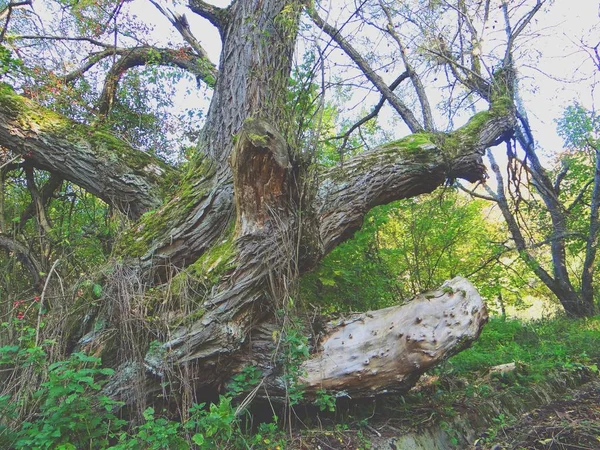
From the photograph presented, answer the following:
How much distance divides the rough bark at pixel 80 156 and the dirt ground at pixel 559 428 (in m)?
3.85

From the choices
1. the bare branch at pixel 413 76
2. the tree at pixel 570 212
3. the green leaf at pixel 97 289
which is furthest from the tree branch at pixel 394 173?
the tree at pixel 570 212

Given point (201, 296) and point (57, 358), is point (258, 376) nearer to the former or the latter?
point (201, 296)

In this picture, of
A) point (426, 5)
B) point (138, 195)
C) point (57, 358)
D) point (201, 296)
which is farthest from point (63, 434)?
point (426, 5)

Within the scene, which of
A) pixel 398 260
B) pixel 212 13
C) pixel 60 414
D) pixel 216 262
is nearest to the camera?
pixel 60 414

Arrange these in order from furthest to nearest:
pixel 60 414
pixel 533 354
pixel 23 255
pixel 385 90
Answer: pixel 385 90
pixel 533 354
pixel 23 255
pixel 60 414

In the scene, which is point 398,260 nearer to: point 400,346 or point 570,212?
point 570,212

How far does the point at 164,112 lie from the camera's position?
7242mm

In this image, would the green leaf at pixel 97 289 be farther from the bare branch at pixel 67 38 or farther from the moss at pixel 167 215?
the bare branch at pixel 67 38

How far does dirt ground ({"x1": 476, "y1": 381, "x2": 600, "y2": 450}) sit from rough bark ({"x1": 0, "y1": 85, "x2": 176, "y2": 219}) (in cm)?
385

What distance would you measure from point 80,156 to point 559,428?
4982mm

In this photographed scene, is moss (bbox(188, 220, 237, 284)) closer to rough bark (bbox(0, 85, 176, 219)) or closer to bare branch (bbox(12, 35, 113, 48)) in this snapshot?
rough bark (bbox(0, 85, 176, 219))

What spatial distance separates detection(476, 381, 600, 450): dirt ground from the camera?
274 cm

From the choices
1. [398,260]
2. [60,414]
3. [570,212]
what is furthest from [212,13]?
[570,212]

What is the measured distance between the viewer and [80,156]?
4.18 m
